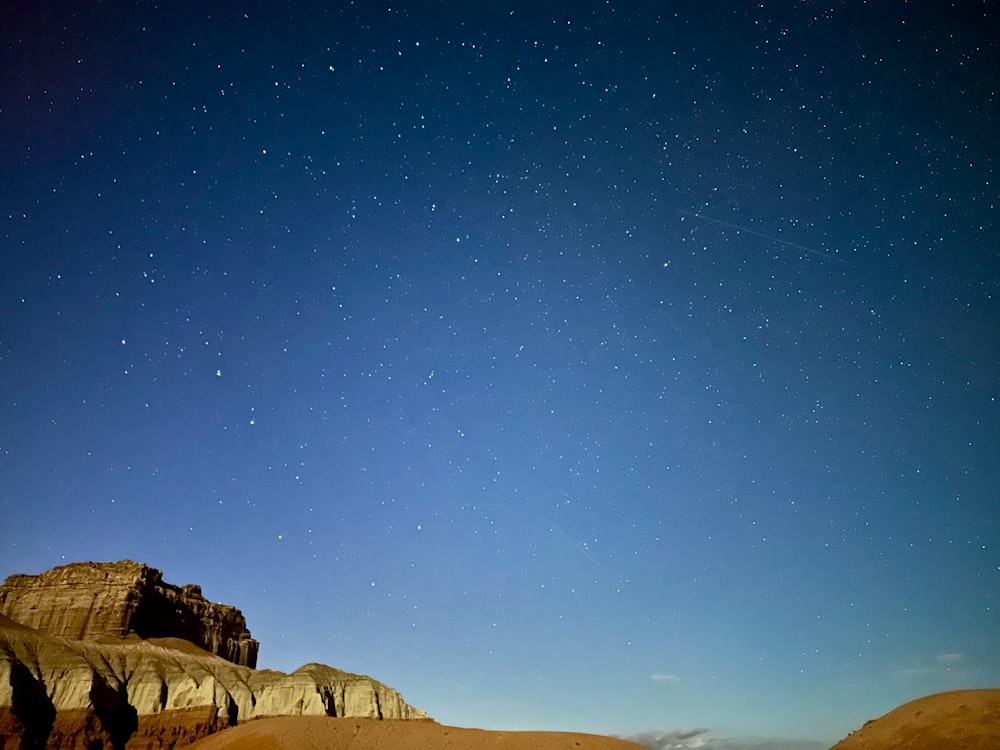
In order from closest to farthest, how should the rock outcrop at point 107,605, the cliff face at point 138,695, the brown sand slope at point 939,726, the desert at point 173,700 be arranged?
the brown sand slope at point 939,726 → the desert at point 173,700 → the cliff face at point 138,695 → the rock outcrop at point 107,605

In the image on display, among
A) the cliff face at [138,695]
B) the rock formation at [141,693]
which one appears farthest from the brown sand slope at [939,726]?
the rock formation at [141,693]

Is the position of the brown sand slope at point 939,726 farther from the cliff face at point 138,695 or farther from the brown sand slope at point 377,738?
the cliff face at point 138,695

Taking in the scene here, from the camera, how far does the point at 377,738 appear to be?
47.5 meters

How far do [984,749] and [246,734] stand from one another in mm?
46280

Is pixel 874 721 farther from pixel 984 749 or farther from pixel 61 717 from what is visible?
pixel 61 717

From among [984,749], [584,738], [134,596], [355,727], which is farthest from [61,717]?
[984,749]

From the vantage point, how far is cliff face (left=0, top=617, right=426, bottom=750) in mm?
55781

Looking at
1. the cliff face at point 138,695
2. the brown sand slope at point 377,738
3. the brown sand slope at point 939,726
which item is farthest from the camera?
the cliff face at point 138,695

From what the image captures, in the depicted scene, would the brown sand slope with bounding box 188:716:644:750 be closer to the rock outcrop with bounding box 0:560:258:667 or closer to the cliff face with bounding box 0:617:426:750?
the cliff face with bounding box 0:617:426:750

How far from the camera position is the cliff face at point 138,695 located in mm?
55781

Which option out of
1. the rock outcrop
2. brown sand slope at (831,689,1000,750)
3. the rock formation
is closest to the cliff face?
the rock formation

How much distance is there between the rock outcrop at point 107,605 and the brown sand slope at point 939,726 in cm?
8476

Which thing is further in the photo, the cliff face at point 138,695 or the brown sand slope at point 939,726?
the cliff face at point 138,695

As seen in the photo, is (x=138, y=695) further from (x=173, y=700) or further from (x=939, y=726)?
(x=939, y=726)
